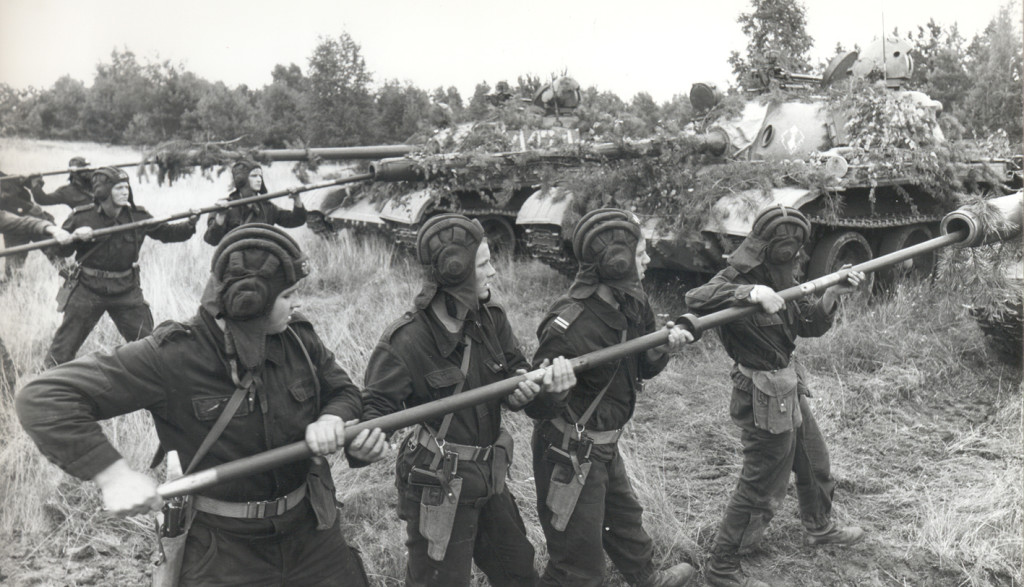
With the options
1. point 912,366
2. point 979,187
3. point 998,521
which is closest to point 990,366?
point 912,366

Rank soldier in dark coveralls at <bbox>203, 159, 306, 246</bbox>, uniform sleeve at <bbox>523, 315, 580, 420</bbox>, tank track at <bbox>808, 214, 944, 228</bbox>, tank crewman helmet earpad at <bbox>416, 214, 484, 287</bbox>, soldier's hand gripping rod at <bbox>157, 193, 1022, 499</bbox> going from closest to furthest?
soldier's hand gripping rod at <bbox>157, 193, 1022, 499</bbox>, tank crewman helmet earpad at <bbox>416, 214, 484, 287</bbox>, uniform sleeve at <bbox>523, 315, 580, 420</bbox>, soldier in dark coveralls at <bbox>203, 159, 306, 246</bbox>, tank track at <bbox>808, 214, 944, 228</bbox>

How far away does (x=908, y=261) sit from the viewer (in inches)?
350

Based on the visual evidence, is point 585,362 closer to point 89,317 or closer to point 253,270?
point 253,270

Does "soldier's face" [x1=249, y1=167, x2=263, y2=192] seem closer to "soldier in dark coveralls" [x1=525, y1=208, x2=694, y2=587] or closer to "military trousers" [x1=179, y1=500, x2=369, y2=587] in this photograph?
"soldier in dark coveralls" [x1=525, y1=208, x2=694, y2=587]

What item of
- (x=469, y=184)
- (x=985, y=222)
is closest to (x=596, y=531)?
(x=985, y=222)

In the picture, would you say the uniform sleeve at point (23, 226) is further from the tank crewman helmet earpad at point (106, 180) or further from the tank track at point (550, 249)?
the tank track at point (550, 249)

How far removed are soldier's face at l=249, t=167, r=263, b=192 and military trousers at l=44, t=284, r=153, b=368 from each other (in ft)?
4.93

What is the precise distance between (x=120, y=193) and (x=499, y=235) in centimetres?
547

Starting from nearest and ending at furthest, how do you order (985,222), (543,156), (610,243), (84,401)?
(84,401)
(610,243)
(985,222)
(543,156)

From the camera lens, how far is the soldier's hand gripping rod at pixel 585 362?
2326 millimetres

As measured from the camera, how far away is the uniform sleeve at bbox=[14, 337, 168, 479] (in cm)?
217

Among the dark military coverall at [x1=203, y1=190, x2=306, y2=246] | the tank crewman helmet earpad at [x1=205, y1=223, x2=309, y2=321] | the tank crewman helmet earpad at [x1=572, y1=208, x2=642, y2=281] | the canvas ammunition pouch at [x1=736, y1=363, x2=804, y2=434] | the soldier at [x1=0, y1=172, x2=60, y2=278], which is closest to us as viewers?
the tank crewman helmet earpad at [x1=205, y1=223, x2=309, y2=321]

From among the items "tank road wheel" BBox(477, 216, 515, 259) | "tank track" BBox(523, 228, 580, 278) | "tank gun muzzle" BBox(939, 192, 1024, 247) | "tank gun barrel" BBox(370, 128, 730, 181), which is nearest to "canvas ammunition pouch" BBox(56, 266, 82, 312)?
"tank gun barrel" BBox(370, 128, 730, 181)

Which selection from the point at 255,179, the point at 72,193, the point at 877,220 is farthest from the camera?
the point at 877,220
